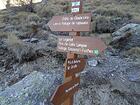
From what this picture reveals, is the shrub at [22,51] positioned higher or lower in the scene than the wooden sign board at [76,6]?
lower

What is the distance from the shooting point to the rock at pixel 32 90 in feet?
15.4

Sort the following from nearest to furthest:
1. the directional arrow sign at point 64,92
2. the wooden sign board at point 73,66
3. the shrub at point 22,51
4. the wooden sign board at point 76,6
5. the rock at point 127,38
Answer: the directional arrow sign at point 64,92 → the wooden sign board at point 73,66 → the wooden sign board at point 76,6 → the shrub at point 22,51 → the rock at point 127,38

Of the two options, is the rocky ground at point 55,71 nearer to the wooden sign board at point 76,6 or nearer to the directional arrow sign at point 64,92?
the directional arrow sign at point 64,92

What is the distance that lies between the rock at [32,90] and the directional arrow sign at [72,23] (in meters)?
1.55

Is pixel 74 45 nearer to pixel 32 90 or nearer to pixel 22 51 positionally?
pixel 32 90

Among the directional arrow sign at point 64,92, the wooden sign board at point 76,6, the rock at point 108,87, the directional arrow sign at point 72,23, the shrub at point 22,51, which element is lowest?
the rock at point 108,87

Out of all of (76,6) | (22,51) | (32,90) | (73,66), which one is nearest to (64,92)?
(73,66)

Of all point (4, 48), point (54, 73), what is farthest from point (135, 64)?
point (4, 48)

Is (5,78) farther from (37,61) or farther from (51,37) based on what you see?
(51,37)

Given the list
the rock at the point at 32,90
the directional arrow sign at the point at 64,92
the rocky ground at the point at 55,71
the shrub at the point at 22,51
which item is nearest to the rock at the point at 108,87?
the rocky ground at the point at 55,71

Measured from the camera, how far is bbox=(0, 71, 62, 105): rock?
4.70 metres

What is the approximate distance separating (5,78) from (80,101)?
2358mm

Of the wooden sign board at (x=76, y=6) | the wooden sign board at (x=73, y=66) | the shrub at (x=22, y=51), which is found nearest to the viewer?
the wooden sign board at (x=73, y=66)

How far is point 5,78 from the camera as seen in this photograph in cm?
598
